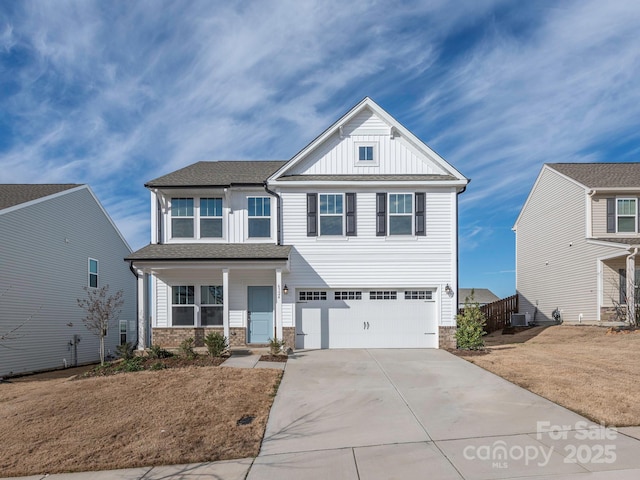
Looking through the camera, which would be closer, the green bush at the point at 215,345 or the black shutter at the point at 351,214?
the green bush at the point at 215,345

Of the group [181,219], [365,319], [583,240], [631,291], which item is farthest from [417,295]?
[583,240]

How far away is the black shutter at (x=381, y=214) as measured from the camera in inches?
603

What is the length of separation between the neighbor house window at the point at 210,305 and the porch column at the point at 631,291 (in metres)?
15.6

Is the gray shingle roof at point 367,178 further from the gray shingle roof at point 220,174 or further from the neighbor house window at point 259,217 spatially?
the gray shingle roof at point 220,174

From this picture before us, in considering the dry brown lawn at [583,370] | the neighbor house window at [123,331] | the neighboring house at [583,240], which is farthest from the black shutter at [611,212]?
the neighbor house window at [123,331]

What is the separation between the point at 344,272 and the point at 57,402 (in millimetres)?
9026

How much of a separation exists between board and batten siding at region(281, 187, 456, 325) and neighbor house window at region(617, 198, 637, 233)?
9.72m

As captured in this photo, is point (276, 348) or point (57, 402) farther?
point (276, 348)

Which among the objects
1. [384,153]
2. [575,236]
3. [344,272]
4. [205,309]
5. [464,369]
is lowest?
[464,369]

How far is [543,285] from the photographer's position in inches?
940

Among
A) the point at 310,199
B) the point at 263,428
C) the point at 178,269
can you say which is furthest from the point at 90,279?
the point at 263,428

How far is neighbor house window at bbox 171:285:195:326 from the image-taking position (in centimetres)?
1570

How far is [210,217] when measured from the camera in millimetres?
15938

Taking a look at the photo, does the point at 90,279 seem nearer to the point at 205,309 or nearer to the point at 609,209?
the point at 205,309
